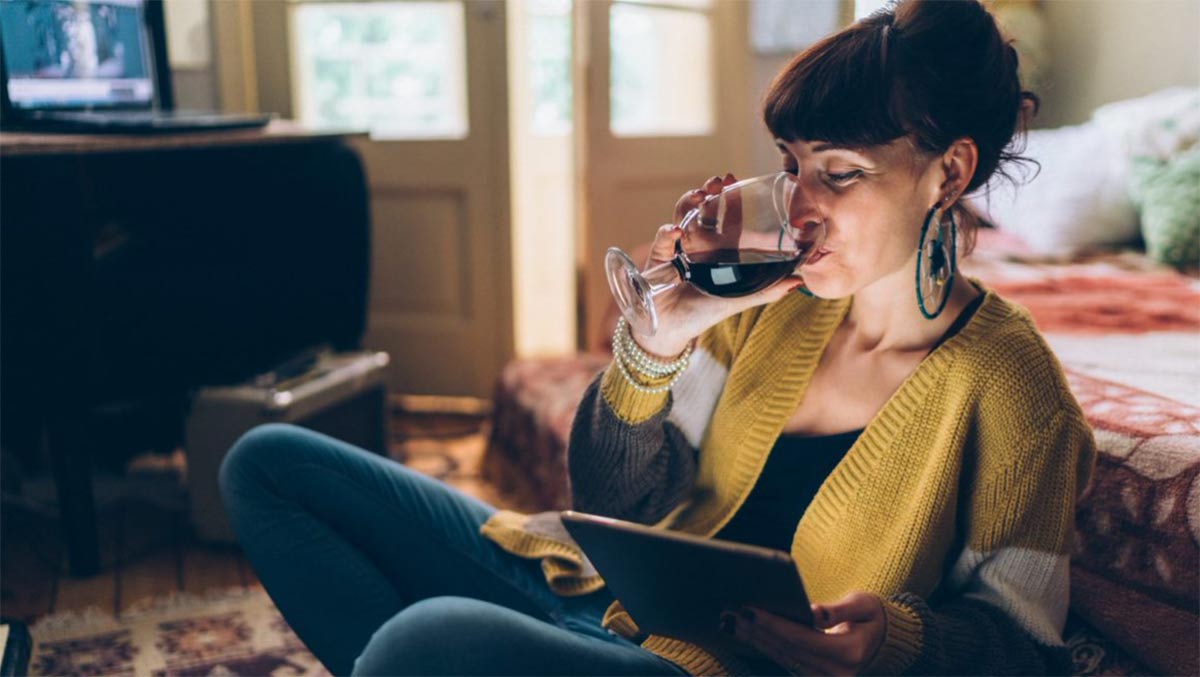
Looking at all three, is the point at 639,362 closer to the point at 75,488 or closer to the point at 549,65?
the point at 75,488

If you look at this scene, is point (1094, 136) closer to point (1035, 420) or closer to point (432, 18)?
point (432, 18)

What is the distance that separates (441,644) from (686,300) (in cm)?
37

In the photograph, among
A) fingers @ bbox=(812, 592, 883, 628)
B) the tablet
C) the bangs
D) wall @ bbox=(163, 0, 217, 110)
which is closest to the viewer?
the tablet

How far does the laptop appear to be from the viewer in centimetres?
174

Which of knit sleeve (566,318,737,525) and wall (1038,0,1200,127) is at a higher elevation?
wall (1038,0,1200,127)

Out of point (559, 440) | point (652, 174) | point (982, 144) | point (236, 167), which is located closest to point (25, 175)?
point (236, 167)

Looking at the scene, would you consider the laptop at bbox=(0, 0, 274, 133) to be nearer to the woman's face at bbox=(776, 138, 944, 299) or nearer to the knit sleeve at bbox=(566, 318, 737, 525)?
the knit sleeve at bbox=(566, 318, 737, 525)

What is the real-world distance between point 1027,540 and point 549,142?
11.3 ft

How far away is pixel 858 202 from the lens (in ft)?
3.01

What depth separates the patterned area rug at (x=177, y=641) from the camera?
1.55 m

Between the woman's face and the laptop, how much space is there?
49.8 inches

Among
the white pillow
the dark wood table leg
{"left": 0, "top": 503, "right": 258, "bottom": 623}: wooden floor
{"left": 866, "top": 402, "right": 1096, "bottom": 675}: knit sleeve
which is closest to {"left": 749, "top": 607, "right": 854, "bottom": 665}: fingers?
{"left": 866, "top": 402, "right": 1096, "bottom": 675}: knit sleeve

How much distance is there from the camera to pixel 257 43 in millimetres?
2818

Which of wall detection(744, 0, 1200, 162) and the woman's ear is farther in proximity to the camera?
wall detection(744, 0, 1200, 162)
